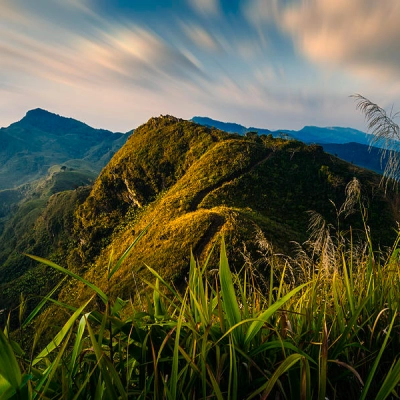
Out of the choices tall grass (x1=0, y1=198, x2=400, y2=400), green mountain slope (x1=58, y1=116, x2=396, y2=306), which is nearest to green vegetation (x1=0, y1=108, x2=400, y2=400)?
tall grass (x1=0, y1=198, x2=400, y2=400)

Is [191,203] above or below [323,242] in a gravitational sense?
below

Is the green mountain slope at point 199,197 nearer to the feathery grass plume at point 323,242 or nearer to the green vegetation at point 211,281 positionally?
the green vegetation at point 211,281

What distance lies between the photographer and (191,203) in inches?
2408

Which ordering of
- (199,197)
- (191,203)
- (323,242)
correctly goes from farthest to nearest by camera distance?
(199,197)
(191,203)
(323,242)

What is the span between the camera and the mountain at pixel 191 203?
45.1m

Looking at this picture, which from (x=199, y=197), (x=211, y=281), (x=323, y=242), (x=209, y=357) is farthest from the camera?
(x=199, y=197)

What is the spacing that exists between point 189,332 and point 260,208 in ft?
199

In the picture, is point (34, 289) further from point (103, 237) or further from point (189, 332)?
point (189, 332)

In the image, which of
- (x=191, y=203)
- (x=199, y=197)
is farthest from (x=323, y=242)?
(x=199, y=197)

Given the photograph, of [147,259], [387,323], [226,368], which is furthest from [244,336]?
[147,259]

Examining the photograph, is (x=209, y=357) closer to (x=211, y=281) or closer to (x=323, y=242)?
(x=323, y=242)

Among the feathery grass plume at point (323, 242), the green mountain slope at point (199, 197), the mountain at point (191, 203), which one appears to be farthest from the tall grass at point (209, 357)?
the green mountain slope at point (199, 197)

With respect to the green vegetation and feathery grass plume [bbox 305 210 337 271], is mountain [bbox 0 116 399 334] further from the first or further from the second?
feathery grass plume [bbox 305 210 337 271]

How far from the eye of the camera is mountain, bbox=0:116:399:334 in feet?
148
